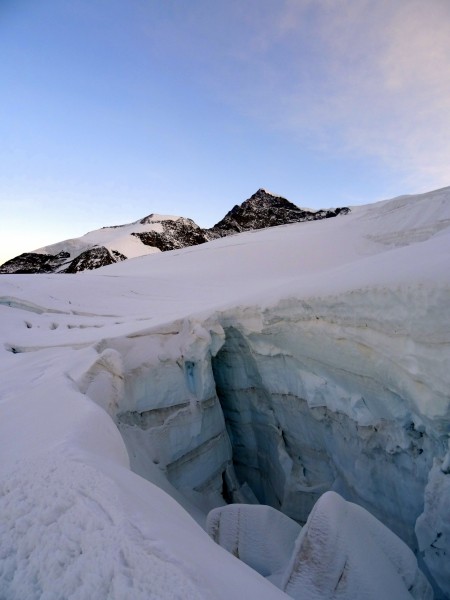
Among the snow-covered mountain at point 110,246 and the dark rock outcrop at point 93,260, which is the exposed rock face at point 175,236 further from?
the dark rock outcrop at point 93,260

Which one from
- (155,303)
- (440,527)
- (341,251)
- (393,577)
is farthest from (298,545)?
(341,251)

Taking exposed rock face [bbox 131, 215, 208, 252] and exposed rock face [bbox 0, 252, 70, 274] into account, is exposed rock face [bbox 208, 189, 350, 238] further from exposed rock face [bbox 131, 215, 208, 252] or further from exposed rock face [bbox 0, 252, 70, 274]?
exposed rock face [bbox 0, 252, 70, 274]

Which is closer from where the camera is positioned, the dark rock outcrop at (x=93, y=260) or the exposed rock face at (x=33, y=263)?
the dark rock outcrop at (x=93, y=260)

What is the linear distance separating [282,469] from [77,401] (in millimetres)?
3543

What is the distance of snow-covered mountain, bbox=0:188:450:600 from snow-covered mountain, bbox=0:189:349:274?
70.4ft

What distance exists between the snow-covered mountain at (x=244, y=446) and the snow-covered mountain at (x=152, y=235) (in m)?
21.5

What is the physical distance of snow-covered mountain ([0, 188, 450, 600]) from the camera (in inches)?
63.9

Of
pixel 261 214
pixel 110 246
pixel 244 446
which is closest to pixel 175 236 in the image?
pixel 110 246

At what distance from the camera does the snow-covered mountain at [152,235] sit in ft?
91.9

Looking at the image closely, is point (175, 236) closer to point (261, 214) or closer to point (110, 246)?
point (110, 246)

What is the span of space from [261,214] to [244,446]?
30596 mm

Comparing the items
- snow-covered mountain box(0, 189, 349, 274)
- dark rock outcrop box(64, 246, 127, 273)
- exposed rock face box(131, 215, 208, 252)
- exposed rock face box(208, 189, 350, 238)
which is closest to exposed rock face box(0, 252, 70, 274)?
snow-covered mountain box(0, 189, 349, 274)

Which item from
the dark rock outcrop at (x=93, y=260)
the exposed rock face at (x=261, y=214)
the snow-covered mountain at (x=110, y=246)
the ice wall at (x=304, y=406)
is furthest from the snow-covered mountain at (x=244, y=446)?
the exposed rock face at (x=261, y=214)

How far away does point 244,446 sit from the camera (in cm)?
Result: 640
